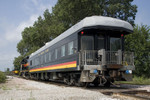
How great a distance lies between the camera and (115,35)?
10891 mm

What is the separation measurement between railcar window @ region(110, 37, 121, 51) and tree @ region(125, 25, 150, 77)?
8.75 metres

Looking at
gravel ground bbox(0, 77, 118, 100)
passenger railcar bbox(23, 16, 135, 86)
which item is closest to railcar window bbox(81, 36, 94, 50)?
passenger railcar bbox(23, 16, 135, 86)

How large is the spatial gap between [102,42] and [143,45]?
10.2 metres

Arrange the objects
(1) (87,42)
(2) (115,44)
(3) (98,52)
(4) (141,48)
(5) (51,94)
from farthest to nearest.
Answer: (4) (141,48) → (2) (115,44) → (1) (87,42) → (3) (98,52) → (5) (51,94)

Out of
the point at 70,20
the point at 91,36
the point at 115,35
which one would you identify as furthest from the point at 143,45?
the point at 70,20

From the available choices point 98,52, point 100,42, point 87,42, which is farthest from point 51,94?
point 100,42

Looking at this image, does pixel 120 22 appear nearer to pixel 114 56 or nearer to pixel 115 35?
pixel 115 35

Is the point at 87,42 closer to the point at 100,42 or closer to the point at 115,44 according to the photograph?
the point at 100,42

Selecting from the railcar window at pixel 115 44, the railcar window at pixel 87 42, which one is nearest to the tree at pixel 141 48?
the railcar window at pixel 115 44

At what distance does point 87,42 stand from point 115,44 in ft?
5.67

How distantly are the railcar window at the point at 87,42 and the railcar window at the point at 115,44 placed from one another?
118cm

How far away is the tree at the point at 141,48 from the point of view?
62.0 ft

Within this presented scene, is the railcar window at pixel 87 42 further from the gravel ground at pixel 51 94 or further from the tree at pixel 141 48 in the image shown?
the tree at pixel 141 48

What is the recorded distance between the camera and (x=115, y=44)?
10789mm
